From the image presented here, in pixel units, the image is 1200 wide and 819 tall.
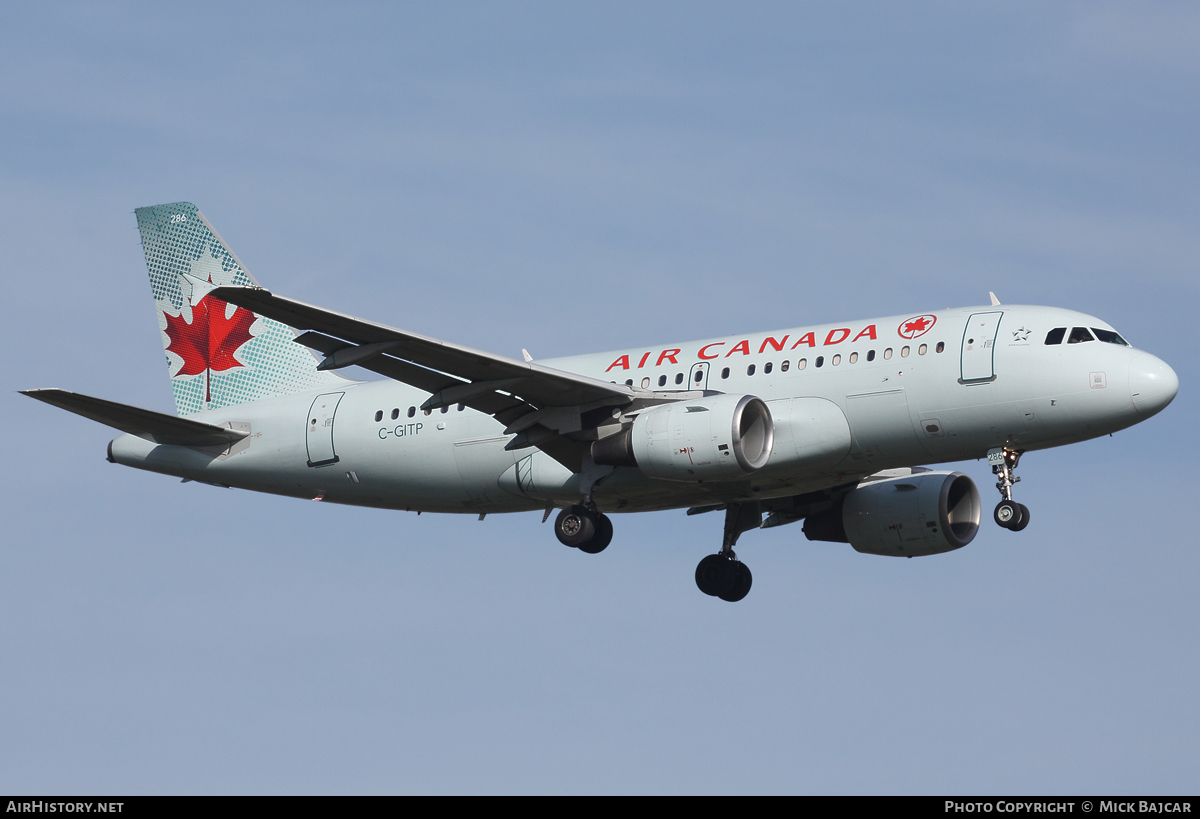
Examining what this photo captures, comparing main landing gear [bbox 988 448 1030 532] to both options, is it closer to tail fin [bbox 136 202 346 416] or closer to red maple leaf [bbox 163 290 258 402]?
tail fin [bbox 136 202 346 416]

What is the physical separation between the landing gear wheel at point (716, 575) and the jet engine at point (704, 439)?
6.44 m

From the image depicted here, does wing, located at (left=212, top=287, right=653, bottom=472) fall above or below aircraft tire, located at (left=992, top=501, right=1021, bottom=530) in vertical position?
above

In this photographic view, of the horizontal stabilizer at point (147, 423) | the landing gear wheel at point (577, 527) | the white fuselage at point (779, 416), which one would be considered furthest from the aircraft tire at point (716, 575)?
the horizontal stabilizer at point (147, 423)

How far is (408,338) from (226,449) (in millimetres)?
10215

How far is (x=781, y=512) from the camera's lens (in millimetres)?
42000

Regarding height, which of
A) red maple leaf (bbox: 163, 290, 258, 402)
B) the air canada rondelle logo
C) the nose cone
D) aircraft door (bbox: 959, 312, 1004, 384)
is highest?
red maple leaf (bbox: 163, 290, 258, 402)

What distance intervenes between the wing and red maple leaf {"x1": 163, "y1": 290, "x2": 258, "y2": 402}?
9.83 metres

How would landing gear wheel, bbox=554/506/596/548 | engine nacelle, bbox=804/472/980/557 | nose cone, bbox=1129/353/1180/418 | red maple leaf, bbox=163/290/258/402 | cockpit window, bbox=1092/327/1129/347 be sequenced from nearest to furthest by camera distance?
1. nose cone, bbox=1129/353/1180/418
2. cockpit window, bbox=1092/327/1129/347
3. landing gear wheel, bbox=554/506/596/548
4. engine nacelle, bbox=804/472/980/557
5. red maple leaf, bbox=163/290/258/402

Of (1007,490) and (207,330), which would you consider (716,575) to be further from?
(207,330)

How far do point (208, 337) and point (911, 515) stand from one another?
19.3m

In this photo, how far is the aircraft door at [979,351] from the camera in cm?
3466

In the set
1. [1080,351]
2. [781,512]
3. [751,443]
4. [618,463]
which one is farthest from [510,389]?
[1080,351]

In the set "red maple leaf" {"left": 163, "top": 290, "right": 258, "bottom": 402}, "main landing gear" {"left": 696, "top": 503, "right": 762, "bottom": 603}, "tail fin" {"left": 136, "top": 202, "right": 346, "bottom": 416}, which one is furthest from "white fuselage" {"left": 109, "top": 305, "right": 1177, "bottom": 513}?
"main landing gear" {"left": 696, "top": 503, "right": 762, "bottom": 603}

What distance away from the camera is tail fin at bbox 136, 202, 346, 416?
143 feet
